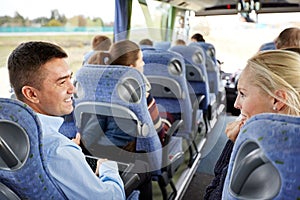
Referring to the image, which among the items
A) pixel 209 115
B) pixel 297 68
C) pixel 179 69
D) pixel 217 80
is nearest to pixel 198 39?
pixel 217 80

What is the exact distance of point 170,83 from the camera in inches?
113

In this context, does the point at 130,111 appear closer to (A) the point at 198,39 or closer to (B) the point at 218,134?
(B) the point at 218,134

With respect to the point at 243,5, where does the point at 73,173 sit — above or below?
below

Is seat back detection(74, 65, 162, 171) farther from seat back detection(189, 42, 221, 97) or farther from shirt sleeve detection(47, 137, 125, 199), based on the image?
seat back detection(189, 42, 221, 97)

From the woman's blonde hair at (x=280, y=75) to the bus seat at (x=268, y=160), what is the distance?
0.50 m

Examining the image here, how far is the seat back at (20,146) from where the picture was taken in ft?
2.96

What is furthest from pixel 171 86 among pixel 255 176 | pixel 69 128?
pixel 255 176

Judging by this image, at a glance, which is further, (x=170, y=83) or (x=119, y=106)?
(x=170, y=83)

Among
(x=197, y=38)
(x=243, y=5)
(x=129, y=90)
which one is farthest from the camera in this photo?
(x=243, y=5)

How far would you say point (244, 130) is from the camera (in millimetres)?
681

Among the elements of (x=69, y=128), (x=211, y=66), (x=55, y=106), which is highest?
(x=55, y=106)

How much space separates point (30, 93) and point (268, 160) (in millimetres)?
992

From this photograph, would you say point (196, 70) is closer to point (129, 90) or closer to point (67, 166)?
point (129, 90)

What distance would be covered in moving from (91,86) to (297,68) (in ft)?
3.81
